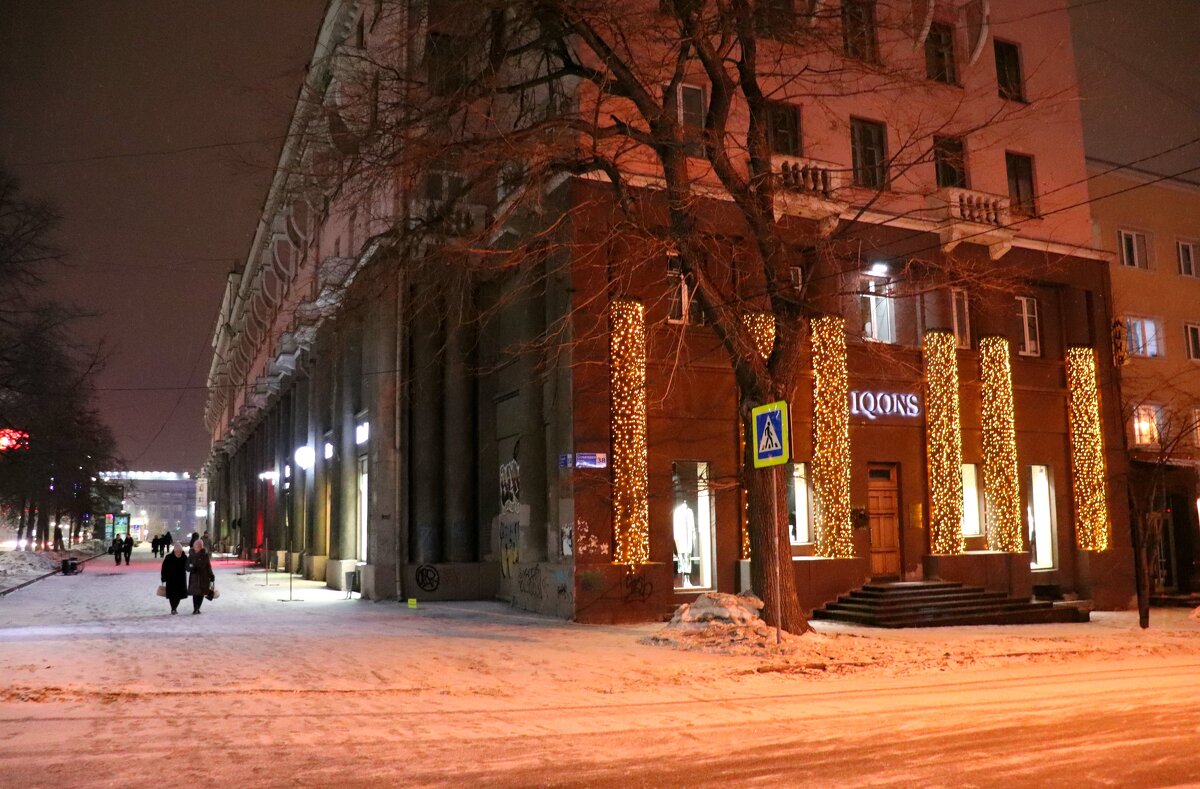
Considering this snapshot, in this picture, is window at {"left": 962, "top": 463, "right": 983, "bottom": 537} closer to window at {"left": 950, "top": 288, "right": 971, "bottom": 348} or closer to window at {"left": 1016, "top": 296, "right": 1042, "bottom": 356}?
window at {"left": 950, "top": 288, "right": 971, "bottom": 348}

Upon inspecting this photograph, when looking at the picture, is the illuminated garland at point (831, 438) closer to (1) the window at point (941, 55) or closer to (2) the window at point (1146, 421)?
(1) the window at point (941, 55)

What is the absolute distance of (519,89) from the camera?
50.6 feet

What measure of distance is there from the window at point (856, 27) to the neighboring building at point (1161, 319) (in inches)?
432

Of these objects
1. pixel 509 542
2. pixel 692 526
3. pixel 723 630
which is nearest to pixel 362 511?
pixel 509 542

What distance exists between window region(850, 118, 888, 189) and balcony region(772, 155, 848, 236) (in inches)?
65.2

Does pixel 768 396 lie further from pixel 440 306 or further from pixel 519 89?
pixel 440 306

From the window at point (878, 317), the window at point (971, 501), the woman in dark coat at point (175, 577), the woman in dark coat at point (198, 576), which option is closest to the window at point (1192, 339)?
the window at point (971, 501)

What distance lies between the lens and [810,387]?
2205 cm

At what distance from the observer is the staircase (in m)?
20.2

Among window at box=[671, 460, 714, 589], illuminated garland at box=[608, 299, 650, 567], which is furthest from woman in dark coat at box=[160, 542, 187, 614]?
A: window at box=[671, 460, 714, 589]

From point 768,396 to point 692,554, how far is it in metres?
6.36

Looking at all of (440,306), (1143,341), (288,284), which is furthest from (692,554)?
(288,284)

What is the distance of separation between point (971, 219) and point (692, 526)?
993cm

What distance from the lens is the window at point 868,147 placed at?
23.5 m
